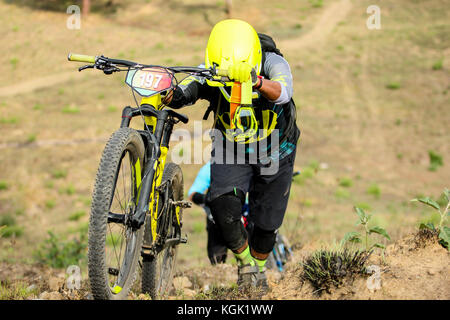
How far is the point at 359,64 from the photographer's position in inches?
1164

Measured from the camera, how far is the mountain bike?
2.87 metres

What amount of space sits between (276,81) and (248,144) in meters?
0.66

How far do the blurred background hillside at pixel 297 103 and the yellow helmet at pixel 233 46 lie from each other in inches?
103

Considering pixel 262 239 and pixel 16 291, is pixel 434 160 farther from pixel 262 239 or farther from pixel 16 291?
pixel 16 291

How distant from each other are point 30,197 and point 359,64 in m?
21.5

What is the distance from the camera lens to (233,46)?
139 inches

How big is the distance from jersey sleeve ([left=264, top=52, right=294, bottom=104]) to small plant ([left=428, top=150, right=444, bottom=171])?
16.3 meters

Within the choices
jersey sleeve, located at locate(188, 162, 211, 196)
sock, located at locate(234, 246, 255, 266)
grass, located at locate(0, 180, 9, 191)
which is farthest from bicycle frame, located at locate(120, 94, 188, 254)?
grass, located at locate(0, 180, 9, 191)

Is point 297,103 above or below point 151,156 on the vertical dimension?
above

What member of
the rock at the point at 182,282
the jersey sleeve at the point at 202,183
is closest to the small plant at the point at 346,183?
the jersey sleeve at the point at 202,183

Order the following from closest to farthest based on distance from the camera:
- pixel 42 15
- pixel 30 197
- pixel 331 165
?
1. pixel 30 197
2. pixel 331 165
3. pixel 42 15

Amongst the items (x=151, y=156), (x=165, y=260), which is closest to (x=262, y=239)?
(x=165, y=260)

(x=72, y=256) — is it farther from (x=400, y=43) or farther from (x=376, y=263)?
(x=400, y=43)

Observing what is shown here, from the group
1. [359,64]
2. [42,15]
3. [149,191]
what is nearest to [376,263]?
[149,191]
